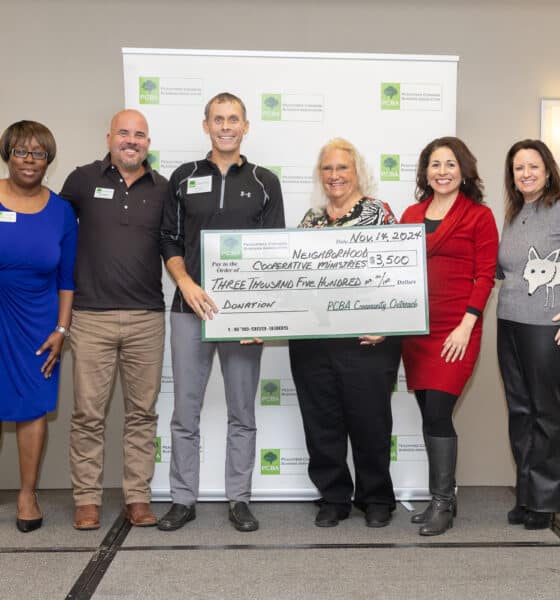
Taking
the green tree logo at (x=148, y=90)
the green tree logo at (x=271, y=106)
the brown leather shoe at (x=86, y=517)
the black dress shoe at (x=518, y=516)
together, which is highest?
the green tree logo at (x=148, y=90)

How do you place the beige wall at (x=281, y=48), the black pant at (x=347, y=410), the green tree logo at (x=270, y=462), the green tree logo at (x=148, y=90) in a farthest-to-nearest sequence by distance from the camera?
the beige wall at (x=281, y=48), the green tree logo at (x=270, y=462), the green tree logo at (x=148, y=90), the black pant at (x=347, y=410)

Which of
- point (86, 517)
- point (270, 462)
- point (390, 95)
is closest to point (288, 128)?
point (390, 95)

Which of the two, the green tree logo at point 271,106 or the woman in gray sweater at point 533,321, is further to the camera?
the green tree logo at point 271,106

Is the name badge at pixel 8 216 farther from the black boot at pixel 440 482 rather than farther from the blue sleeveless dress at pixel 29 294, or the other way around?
the black boot at pixel 440 482

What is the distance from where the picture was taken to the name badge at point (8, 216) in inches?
108

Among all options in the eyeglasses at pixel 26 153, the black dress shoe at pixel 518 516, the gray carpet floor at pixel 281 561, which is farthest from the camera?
the black dress shoe at pixel 518 516

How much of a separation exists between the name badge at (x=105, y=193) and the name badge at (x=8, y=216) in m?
0.33

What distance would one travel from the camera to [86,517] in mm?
2910

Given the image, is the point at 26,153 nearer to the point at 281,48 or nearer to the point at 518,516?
the point at 281,48

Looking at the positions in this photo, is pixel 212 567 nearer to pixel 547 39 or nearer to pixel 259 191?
pixel 259 191

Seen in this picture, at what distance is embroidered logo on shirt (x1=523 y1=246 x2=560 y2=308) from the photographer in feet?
9.07

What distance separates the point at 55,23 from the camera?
3.61 meters

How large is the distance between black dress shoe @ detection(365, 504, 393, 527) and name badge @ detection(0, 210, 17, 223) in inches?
76.5

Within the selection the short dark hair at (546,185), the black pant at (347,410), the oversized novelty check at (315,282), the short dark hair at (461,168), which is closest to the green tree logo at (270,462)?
the black pant at (347,410)
